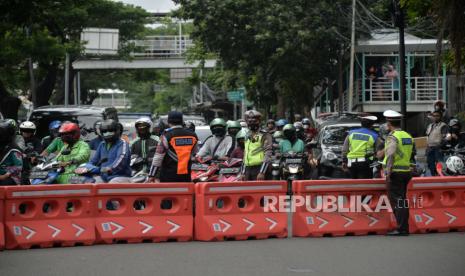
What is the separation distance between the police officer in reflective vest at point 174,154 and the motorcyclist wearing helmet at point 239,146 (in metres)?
2.80

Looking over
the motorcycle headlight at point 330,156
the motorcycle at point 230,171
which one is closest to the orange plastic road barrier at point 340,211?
the motorcycle at point 230,171

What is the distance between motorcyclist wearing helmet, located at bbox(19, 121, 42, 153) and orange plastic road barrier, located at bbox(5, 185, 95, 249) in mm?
4145

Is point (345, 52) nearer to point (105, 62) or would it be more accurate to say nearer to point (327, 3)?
point (327, 3)

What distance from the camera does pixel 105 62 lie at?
57688 mm

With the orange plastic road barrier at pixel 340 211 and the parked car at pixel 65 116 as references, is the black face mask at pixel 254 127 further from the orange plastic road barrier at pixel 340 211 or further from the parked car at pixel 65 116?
the parked car at pixel 65 116

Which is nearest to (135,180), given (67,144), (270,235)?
(67,144)

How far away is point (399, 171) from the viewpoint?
12008 millimetres

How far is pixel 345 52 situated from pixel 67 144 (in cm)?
2658

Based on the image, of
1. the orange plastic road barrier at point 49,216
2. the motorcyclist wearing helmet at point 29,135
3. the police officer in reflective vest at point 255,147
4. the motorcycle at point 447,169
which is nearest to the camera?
the orange plastic road barrier at point 49,216

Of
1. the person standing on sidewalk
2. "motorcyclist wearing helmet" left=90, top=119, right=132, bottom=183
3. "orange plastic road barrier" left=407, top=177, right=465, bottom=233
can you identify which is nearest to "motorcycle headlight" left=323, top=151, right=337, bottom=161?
the person standing on sidewalk

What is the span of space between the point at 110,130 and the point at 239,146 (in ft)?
12.3

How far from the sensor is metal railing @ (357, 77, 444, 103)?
39094 millimetres

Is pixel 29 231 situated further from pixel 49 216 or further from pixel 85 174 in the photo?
pixel 85 174

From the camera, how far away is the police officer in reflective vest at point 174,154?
39.7 feet
